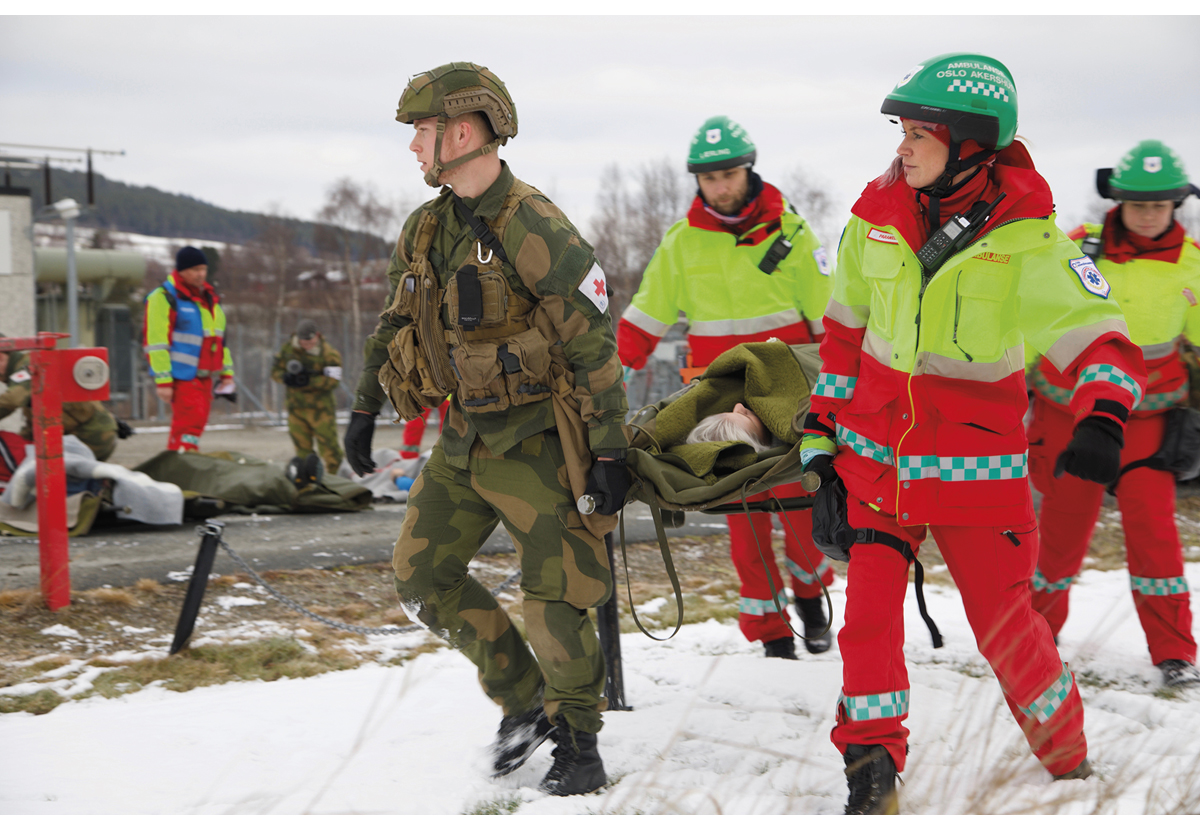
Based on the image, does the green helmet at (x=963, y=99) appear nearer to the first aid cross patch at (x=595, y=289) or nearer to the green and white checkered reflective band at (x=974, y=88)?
the green and white checkered reflective band at (x=974, y=88)

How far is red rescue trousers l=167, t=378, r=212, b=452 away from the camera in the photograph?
803 centimetres

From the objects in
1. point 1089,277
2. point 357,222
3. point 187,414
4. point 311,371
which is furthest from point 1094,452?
point 357,222

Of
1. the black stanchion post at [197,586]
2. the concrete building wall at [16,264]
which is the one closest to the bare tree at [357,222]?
the concrete building wall at [16,264]

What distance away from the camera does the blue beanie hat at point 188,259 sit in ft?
26.8

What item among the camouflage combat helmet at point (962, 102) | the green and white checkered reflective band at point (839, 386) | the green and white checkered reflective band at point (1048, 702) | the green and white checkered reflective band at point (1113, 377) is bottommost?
the green and white checkered reflective band at point (1048, 702)

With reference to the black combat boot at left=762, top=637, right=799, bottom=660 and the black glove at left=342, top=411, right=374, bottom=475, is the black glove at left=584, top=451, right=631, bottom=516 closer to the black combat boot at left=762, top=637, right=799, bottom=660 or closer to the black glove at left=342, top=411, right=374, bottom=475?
the black glove at left=342, top=411, right=374, bottom=475

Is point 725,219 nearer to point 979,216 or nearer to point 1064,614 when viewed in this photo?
point 979,216

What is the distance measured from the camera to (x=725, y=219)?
4426 mm

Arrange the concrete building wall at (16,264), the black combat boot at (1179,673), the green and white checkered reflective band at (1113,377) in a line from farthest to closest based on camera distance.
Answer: the concrete building wall at (16,264)
the black combat boot at (1179,673)
the green and white checkered reflective band at (1113,377)

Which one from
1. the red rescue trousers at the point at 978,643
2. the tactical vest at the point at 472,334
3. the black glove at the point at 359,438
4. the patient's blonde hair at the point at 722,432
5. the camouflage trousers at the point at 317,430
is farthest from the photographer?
the camouflage trousers at the point at 317,430

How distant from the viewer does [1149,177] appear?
160 inches

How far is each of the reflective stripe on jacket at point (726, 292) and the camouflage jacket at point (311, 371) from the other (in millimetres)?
5599

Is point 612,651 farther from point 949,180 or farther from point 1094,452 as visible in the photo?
point 949,180

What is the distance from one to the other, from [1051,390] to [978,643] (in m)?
1.99
